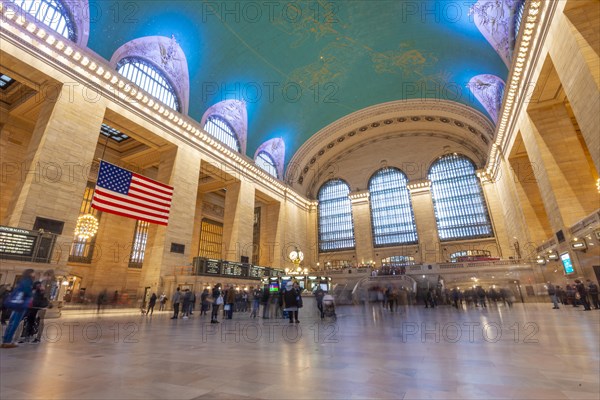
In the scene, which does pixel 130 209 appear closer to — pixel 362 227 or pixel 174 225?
pixel 174 225

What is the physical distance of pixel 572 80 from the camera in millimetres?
9766

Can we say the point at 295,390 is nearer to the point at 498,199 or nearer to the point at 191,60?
the point at 191,60

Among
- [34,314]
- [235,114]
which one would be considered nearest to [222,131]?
[235,114]

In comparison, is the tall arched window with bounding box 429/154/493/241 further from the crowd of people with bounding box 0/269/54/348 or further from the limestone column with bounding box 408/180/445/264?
the crowd of people with bounding box 0/269/54/348

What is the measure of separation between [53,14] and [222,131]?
1068 centimetres

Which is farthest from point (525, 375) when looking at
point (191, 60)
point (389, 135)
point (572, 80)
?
A: point (389, 135)

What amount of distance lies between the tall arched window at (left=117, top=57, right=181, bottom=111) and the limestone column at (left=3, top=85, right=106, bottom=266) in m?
3.55

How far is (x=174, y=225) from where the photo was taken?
1523cm

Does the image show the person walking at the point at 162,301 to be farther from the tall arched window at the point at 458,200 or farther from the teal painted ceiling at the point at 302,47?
the tall arched window at the point at 458,200

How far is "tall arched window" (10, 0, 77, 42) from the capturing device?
1127cm

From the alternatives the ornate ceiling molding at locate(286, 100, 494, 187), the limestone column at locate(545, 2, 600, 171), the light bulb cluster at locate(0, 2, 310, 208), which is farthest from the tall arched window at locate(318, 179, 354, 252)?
the limestone column at locate(545, 2, 600, 171)

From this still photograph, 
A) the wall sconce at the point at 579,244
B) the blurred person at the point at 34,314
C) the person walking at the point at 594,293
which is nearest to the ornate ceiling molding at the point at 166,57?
the blurred person at the point at 34,314

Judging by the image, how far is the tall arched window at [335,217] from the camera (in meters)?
31.6

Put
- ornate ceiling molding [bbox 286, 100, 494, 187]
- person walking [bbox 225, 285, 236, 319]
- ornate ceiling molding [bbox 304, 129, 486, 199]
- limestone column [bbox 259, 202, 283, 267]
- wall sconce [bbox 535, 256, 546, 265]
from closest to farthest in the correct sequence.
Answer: person walking [bbox 225, 285, 236, 319] < wall sconce [bbox 535, 256, 546, 265] < ornate ceiling molding [bbox 286, 100, 494, 187] < limestone column [bbox 259, 202, 283, 267] < ornate ceiling molding [bbox 304, 129, 486, 199]
